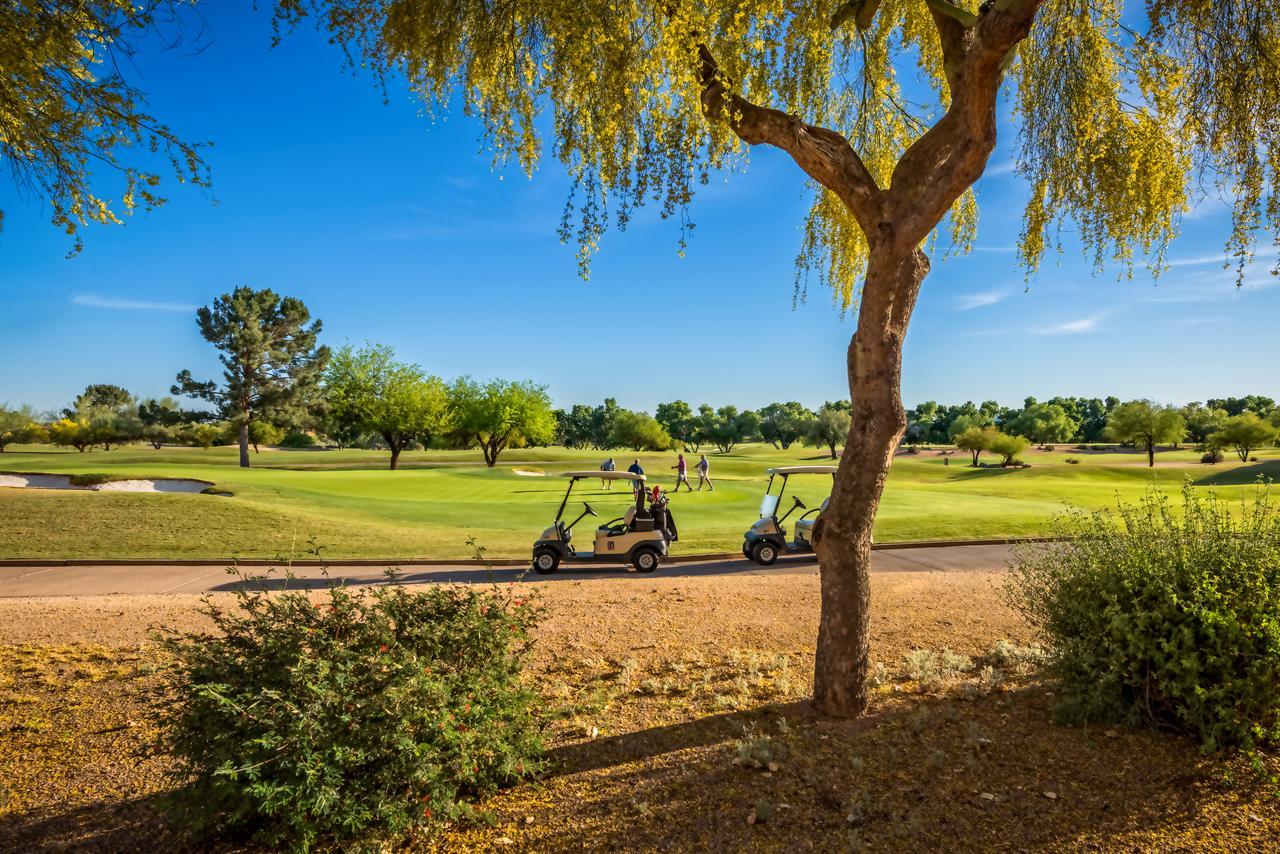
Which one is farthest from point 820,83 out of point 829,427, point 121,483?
point 829,427

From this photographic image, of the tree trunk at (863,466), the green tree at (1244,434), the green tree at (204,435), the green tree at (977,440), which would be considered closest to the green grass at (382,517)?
the tree trunk at (863,466)

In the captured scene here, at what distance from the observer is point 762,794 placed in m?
3.84

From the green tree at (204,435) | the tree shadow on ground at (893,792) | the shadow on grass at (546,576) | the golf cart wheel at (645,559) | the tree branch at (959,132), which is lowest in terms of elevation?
the shadow on grass at (546,576)

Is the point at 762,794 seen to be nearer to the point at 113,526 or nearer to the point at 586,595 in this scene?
the point at 586,595

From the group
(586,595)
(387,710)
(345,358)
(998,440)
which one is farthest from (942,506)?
(345,358)

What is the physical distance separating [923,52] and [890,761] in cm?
693

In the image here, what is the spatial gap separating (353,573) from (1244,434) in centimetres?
6217

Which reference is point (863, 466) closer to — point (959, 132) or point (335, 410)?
point (959, 132)

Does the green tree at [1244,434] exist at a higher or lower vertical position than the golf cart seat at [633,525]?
higher

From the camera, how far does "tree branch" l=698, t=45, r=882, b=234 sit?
509 cm

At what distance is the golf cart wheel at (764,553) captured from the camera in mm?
13766

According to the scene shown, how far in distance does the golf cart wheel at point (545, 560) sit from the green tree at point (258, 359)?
46.7m

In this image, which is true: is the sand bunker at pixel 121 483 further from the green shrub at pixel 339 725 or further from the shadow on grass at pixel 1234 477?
the shadow on grass at pixel 1234 477

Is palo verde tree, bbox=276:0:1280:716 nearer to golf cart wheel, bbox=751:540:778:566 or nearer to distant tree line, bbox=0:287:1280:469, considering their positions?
golf cart wheel, bbox=751:540:778:566
